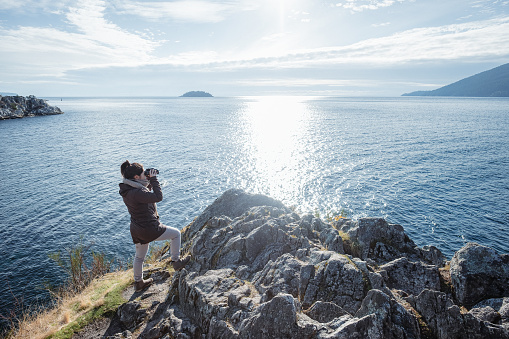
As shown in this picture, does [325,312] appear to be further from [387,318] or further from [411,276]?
[411,276]

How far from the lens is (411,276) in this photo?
10.3 m

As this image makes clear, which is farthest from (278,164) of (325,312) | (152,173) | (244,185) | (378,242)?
(325,312)

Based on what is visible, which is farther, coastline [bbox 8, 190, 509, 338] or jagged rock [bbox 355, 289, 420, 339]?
coastline [bbox 8, 190, 509, 338]

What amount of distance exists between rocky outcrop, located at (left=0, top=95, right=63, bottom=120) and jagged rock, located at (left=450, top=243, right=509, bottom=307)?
183m

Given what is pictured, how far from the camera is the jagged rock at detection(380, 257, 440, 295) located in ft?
32.5

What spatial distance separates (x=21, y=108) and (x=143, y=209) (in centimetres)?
19117

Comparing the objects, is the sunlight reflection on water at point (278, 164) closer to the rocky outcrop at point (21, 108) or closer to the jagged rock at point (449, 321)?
the jagged rock at point (449, 321)

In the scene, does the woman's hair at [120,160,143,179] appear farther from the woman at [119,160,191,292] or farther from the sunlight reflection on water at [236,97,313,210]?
the sunlight reflection on water at [236,97,313,210]

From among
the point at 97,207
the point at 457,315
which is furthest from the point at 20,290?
the point at 457,315

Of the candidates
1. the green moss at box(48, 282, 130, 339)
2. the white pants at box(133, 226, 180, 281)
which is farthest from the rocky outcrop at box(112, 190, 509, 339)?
the white pants at box(133, 226, 180, 281)

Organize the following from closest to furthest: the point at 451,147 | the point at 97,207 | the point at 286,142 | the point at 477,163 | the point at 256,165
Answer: the point at 97,207, the point at 477,163, the point at 256,165, the point at 451,147, the point at 286,142

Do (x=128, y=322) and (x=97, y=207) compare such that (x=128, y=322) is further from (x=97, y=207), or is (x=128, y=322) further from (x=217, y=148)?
(x=217, y=148)

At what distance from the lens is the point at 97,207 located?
3619 centimetres

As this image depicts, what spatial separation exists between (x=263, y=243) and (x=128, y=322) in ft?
19.1
